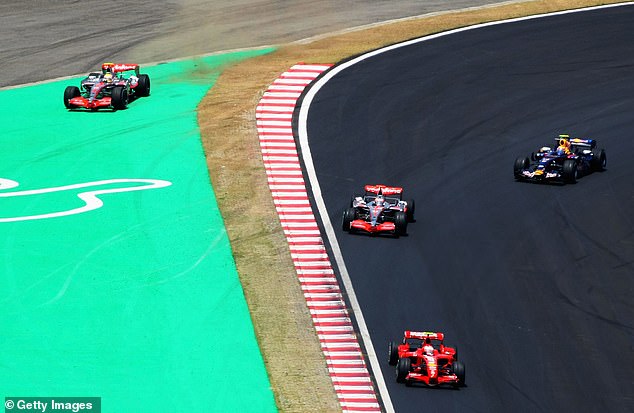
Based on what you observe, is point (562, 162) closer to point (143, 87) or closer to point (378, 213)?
point (378, 213)

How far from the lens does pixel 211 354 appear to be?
2191cm

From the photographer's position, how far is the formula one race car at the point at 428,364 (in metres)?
21.2

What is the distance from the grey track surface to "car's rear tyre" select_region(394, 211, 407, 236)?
17.3 m

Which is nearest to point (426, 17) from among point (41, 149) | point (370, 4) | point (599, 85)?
Answer: point (370, 4)

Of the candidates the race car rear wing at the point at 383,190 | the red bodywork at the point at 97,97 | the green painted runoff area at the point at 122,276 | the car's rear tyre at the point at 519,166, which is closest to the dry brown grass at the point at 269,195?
the green painted runoff area at the point at 122,276

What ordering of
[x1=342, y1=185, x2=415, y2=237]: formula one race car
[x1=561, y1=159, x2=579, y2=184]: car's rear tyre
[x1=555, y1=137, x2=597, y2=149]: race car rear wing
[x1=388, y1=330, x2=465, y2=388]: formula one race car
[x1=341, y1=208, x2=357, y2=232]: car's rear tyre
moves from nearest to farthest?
[x1=388, y1=330, x2=465, y2=388]: formula one race car
[x1=342, y1=185, x2=415, y2=237]: formula one race car
[x1=341, y1=208, x2=357, y2=232]: car's rear tyre
[x1=561, y1=159, x2=579, y2=184]: car's rear tyre
[x1=555, y1=137, x2=597, y2=149]: race car rear wing

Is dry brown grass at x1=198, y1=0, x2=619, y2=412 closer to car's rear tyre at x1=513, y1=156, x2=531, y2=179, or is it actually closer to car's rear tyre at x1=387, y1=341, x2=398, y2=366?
car's rear tyre at x1=387, y1=341, x2=398, y2=366

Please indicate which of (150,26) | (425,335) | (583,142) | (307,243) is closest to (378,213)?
(307,243)

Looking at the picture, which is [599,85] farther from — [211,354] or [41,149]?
[211,354]

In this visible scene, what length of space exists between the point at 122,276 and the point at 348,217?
17.8ft

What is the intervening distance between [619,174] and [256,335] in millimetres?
13166

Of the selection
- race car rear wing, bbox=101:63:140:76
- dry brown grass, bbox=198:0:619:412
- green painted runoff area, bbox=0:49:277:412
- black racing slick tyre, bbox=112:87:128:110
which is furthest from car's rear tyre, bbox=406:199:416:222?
race car rear wing, bbox=101:63:140:76

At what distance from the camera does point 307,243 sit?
27250mm

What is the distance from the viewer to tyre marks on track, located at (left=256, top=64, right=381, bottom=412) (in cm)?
2150
